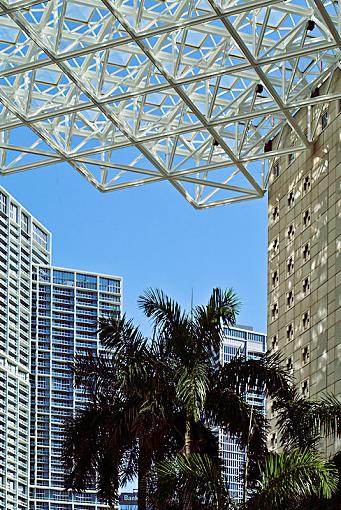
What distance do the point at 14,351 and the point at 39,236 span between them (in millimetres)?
17585

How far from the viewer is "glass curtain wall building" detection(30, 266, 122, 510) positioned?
4547 inches

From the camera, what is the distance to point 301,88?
137 feet

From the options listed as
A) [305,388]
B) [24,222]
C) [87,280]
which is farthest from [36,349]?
[305,388]

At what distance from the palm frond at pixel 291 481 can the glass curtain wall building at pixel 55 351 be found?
292 ft

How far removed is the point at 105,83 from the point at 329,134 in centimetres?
720

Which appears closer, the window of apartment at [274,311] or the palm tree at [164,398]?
the palm tree at [164,398]

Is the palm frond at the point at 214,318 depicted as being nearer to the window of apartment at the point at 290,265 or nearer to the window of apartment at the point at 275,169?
the window of apartment at the point at 290,265

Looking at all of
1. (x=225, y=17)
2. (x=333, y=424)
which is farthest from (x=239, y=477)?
(x=225, y=17)

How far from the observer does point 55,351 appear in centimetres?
12012

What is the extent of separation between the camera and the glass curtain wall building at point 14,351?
360 feet

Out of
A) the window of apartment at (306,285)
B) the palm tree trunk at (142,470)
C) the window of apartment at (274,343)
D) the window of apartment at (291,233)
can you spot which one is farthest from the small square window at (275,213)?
the palm tree trunk at (142,470)

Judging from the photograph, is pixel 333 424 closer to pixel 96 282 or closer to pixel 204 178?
pixel 204 178

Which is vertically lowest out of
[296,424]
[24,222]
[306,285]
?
[296,424]

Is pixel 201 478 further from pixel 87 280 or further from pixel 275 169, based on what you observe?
pixel 87 280
